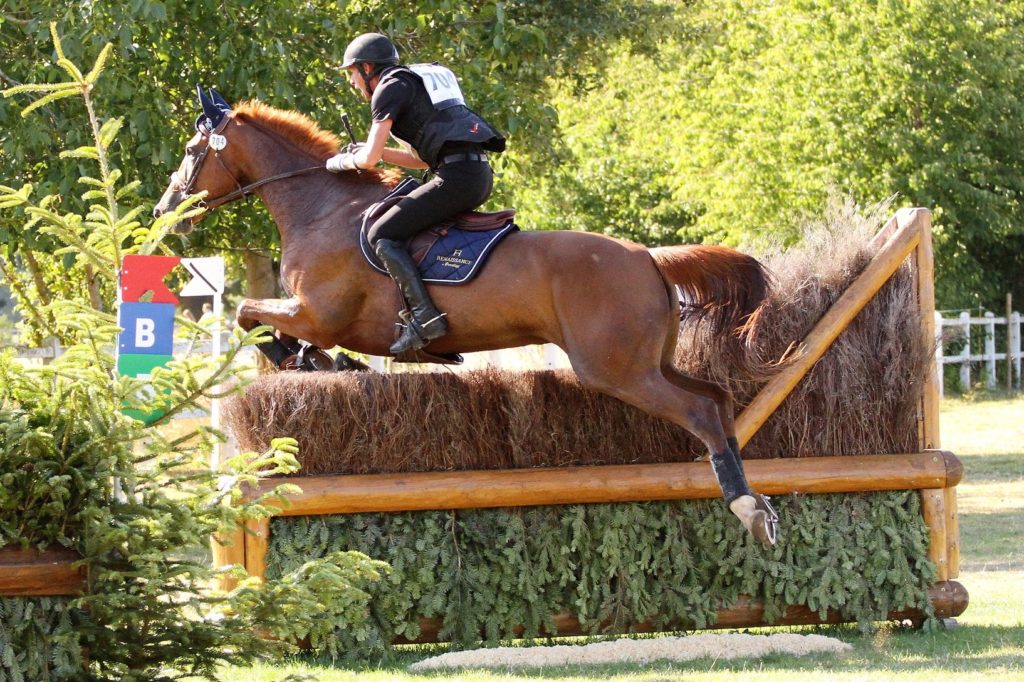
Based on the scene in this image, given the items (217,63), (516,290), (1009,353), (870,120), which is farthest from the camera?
(1009,353)

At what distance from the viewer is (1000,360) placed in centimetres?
2730

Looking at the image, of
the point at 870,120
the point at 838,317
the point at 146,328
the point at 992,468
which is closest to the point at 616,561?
the point at 838,317

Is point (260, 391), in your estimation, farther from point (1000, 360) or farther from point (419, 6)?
point (1000, 360)

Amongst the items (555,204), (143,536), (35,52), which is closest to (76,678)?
(143,536)

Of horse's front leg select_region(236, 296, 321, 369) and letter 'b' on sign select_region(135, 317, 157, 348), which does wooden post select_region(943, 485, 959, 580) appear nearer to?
horse's front leg select_region(236, 296, 321, 369)

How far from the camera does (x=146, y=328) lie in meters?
3.48

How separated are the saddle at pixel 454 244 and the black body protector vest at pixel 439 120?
289 millimetres

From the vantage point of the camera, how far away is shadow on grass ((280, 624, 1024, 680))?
5.15 m

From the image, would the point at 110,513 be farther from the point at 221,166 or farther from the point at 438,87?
the point at 221,166

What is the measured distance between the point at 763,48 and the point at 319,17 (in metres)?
18.2

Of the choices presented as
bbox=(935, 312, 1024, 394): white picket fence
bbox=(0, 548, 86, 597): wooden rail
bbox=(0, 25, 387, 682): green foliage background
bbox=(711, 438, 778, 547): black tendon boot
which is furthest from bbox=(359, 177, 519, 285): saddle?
bbox=(935, 312, 1024, 394): white picket fence

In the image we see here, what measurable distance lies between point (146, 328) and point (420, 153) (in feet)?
8.33

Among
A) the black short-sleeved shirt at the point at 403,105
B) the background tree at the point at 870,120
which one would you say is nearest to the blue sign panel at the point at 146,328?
the black short-sleeved shirt at the point at 403,105

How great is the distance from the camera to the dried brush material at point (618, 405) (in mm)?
5672
